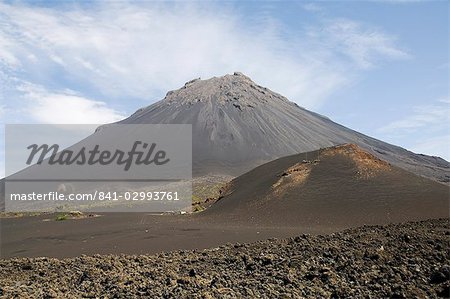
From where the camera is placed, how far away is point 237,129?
106 metres

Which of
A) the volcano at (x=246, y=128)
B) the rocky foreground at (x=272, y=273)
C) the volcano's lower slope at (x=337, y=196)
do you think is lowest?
the rocky foreground at (x=272, y=273)

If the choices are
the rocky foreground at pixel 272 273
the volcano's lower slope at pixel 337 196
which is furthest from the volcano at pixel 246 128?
the rocky foreground at pixel 272 273

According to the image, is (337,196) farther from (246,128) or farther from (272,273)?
(246,128)

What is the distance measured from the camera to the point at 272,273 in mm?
7695

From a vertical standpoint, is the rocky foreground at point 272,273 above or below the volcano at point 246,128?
below

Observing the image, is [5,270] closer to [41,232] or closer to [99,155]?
[41,232]

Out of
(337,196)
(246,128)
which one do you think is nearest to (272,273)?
(337,196)

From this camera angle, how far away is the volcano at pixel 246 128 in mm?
89750

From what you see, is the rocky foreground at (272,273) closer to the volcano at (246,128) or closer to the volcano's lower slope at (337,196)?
the volcano's lower slope at (337,196)

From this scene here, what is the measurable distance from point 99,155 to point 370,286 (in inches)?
3587

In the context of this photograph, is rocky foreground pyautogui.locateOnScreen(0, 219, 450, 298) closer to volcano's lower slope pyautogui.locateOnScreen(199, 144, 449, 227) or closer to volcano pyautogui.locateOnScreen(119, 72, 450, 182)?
volcano's lower slope pyautogui.locateOnScreen(199, 144, 449, 227)

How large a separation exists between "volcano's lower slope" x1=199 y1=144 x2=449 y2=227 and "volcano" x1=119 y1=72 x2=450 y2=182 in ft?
164

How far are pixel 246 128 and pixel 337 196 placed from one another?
86.0 m

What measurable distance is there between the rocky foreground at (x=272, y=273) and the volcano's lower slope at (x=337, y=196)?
8.21 meters
